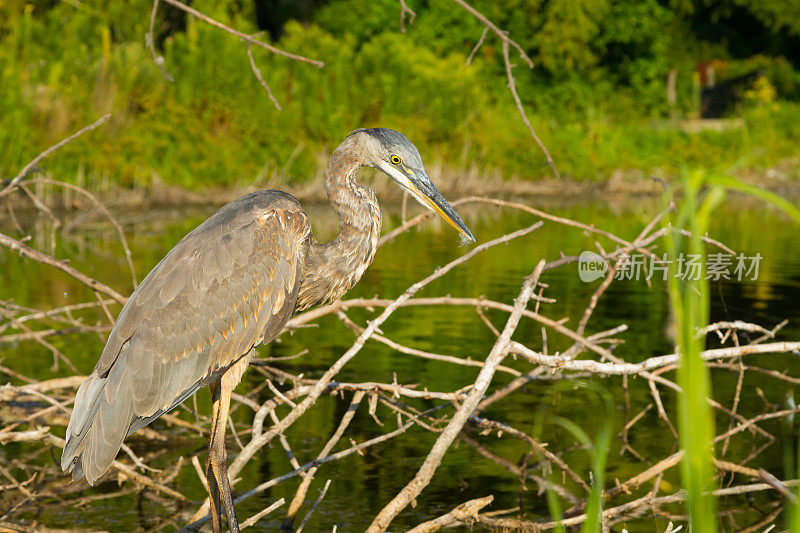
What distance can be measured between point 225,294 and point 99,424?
27.8 inches

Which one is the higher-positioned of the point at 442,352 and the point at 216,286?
the point at 216,286

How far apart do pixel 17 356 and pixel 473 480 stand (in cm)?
451

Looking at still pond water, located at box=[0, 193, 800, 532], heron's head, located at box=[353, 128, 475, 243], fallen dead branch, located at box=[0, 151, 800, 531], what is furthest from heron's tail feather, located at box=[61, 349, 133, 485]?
heron's head, located at box=[353, 128, 475, 243]

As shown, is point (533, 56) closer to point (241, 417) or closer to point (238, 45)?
point (238, 45)

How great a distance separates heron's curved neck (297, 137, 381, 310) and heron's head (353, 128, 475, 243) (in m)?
0.10

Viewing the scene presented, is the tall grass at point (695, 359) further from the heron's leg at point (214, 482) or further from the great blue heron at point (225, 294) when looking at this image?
the heron's leg at point (214, 482)

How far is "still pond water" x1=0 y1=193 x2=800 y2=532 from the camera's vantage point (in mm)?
5457

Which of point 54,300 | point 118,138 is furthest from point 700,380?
point 118,138

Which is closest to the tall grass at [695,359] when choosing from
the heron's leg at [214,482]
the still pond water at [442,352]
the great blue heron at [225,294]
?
the still pond water at [442,352]

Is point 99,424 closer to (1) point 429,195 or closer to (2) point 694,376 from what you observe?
(1) point 429,195

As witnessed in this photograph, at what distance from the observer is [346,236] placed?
4.63 meters

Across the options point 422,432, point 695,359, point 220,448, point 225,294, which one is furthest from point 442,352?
point 695,359

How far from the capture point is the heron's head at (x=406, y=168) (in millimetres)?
4379

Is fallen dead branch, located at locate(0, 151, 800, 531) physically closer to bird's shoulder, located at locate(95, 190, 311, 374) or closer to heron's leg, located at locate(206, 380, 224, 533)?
heron's leg, located at locate(206, 380, 224, 533)
